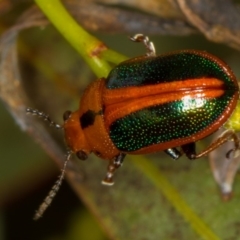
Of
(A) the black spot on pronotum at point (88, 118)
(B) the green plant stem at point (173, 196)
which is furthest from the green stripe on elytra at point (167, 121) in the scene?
(B) the green plant stem at point (173, 196)

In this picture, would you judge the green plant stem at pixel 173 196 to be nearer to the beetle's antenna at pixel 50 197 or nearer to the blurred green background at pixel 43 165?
the beetle's antenna at pixel 50 197

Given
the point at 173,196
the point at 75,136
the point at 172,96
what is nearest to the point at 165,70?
the point at 172,96

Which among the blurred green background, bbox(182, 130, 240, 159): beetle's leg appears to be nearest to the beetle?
bbox(182, 130, 240, 159): beetle's leg

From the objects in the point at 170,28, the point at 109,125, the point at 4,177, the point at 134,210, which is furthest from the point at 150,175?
the point at 4,177

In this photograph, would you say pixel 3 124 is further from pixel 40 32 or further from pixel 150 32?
pixel 150 32

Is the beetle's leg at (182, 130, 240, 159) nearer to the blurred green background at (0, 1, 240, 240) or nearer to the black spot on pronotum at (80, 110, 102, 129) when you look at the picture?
the black spot on pronotum at (80, 110, 102, 129)

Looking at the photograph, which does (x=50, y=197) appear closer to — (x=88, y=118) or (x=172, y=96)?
(x=88, y=118)
